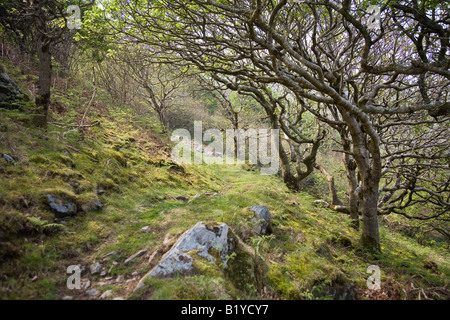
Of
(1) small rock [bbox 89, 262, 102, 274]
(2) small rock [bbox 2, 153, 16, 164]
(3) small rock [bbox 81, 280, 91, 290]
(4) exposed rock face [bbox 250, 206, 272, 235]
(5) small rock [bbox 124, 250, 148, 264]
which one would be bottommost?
(3) small rock [bbox 81, 280, 91, 290]

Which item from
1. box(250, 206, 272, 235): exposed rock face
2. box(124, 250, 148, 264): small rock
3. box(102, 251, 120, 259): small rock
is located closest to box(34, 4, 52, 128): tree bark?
box(102, 251, 120, 259): small rock

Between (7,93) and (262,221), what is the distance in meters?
7.15

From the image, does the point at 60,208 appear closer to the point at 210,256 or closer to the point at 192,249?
the point at 192,249

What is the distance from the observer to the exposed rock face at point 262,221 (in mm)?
4637

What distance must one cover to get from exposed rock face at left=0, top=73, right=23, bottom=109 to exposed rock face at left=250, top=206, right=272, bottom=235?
6513 mm

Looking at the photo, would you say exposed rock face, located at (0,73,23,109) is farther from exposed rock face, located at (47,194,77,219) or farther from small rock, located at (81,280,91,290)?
small rock, located at (81,280,91,290)

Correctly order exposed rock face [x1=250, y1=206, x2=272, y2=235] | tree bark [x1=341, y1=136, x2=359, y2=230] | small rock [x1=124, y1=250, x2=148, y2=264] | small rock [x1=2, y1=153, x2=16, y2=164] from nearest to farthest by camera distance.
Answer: small rock [x1=124, y1=250, x2=148, y2=264], small rock [x1=2, y1=153, x2=16, y2=164], exposed rock face [x1=250, y1=206, x2=272, y2=235], tree bark [x1=341, y1=136, x2=359, y2=230]

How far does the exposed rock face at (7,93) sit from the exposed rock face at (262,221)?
6.51m

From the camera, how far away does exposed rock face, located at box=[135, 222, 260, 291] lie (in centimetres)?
286

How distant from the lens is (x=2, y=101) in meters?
5.57

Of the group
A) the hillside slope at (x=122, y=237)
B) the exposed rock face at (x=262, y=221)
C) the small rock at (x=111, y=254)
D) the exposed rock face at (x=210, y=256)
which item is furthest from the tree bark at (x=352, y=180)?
the small rock at (x=111, y=254)

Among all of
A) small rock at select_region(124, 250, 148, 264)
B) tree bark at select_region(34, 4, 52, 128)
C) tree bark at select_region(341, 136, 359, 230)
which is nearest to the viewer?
small rock at select_region(124, 250, 148, 264)

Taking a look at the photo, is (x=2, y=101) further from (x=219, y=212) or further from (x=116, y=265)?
(x=219, y=212)

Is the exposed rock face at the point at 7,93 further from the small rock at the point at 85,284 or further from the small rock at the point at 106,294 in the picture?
the small rock at the point at 106,294
